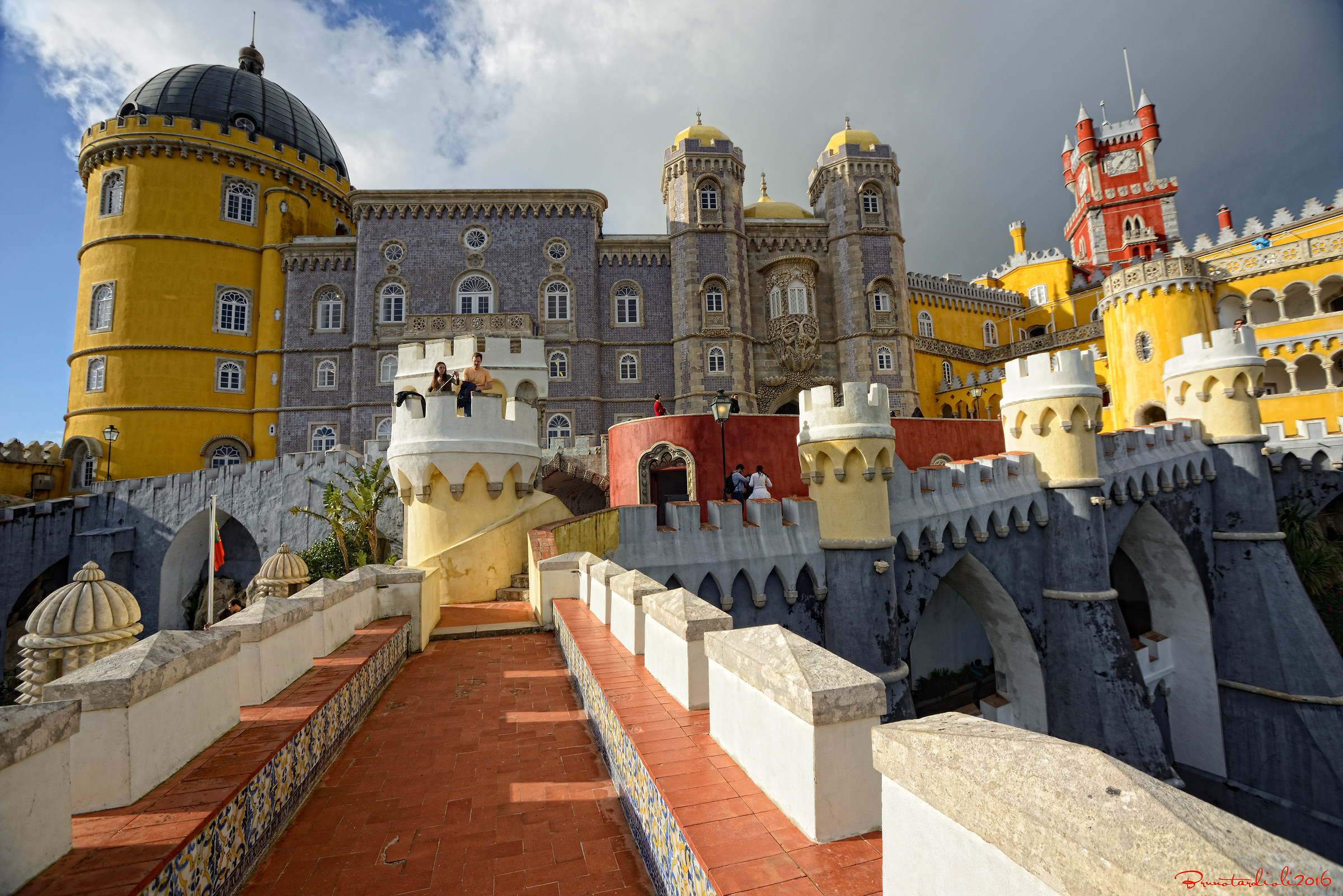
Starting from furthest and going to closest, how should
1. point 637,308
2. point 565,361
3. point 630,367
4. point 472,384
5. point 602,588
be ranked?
1. point 637,308
2. point 630,367
3. point 565,361
4. point 472,384
5. point 602,588

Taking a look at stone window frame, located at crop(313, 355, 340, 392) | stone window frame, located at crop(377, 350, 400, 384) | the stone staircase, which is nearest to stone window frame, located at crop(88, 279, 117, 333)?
stone window frame, located at crop(313, 355, 340, 392)

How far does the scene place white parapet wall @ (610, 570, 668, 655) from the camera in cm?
538

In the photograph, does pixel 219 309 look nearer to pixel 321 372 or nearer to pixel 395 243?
pixel 321 372

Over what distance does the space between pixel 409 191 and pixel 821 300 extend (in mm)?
19512

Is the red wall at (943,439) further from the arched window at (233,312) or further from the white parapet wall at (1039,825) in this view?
the arched window at (233,312)

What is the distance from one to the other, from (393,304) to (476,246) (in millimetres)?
4588

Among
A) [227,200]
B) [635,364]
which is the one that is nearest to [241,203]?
[227,200]

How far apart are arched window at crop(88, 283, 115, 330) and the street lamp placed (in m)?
40.7

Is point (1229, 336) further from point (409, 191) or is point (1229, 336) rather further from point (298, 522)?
point (409, 191)

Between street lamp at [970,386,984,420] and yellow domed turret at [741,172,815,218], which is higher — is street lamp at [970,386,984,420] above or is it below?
below

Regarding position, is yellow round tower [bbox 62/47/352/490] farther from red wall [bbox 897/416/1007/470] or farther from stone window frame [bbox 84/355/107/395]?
red wall [bbox 897/416/1007/470]

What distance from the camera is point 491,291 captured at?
27938 mm

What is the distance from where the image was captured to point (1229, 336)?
51.5 feet

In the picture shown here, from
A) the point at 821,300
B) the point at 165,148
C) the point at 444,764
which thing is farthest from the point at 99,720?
the point at 165,148
